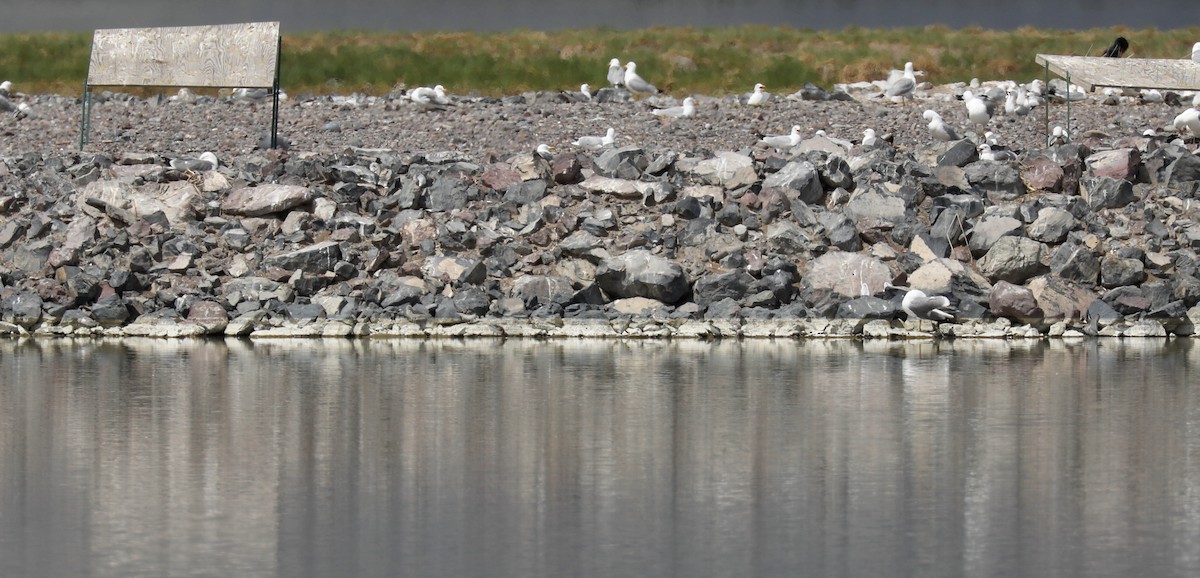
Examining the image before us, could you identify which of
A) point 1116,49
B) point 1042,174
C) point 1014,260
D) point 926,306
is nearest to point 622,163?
point 926,306

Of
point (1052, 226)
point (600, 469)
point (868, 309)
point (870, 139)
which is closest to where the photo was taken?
point (600, 469)

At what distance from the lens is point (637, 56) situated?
51469 mm

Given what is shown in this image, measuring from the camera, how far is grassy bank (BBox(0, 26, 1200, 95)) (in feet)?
162

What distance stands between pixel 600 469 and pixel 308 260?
14.8m

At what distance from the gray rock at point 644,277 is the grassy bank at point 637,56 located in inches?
833

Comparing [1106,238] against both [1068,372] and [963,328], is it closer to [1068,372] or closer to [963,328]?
[963,328]

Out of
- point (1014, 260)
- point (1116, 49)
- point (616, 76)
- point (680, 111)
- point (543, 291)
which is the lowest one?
point (543, 291)

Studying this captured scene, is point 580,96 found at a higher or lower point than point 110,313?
higher

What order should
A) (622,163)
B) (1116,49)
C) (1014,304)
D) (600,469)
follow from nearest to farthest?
(600,469), (1014,304), (622,163), (1116,49)

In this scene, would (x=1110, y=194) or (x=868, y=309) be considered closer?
(x=868, y=309)

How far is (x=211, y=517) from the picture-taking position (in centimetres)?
1009

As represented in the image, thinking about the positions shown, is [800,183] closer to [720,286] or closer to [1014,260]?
[720,286]

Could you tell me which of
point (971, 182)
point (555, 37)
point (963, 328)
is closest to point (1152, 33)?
point (555, 37)

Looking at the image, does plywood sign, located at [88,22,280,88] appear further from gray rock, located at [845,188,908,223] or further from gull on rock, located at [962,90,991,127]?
gull on rock, located at [962,90,991,127]
